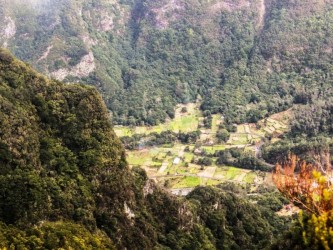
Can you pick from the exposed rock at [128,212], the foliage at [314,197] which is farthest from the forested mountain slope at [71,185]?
the foliage at [314,197]

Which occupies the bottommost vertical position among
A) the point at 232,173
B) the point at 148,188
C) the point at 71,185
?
the point at 232,173

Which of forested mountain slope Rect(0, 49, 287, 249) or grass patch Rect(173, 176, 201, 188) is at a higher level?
forested mountain slope Rect(0, 49, 287, 249)

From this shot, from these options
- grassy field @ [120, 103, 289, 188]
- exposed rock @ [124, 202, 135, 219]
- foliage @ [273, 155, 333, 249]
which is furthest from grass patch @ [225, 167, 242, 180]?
foliage @ [273, 155, 333, 249]

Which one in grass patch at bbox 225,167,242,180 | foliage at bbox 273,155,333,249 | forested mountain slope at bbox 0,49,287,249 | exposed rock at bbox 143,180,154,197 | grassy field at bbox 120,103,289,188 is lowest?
grass patch at bbox 225,167,242,180

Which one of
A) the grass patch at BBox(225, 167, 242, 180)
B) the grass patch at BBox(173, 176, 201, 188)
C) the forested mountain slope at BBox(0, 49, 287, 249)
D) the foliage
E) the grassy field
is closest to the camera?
the foliage

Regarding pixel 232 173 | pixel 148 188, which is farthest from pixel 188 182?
pixel 148 188

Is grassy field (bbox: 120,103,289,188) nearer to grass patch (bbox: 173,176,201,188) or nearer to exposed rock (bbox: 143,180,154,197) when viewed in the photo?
grass patch (bbox: 173,176,201,188)

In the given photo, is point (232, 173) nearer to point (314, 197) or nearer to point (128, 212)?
point (128, 212)

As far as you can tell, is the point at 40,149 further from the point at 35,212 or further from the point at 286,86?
the point at 286,86

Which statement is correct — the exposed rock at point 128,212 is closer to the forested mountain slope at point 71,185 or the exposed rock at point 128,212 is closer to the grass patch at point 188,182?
the forested mountain slope at point 71,185
